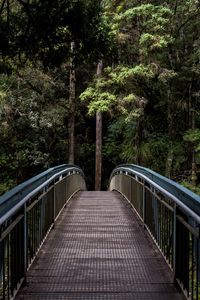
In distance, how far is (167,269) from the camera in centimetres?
564

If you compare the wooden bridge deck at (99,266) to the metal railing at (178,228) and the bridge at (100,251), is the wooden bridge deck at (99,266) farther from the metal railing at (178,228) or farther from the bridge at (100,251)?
the metal railing at (178,228)

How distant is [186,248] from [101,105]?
584 inches

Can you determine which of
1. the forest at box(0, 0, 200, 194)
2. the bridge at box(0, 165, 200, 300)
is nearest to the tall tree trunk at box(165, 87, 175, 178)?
the forest at box(0, 0, 200, 194)

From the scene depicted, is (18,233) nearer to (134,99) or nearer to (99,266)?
(99,266)

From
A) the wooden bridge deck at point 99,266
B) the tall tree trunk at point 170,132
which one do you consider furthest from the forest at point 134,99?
the wooden bridge deck at point 99,266

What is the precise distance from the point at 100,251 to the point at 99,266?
79cm

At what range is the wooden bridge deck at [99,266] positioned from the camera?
190 inches

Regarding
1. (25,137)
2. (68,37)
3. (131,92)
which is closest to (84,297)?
(68,37)

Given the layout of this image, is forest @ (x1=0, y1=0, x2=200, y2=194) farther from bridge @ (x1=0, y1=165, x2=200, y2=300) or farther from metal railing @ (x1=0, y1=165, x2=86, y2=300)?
metal railing @ (x1=0, y1=165, x2=86, y2=300)

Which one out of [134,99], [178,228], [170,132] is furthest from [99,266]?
[170,132]

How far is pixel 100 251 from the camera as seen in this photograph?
6.58 meters

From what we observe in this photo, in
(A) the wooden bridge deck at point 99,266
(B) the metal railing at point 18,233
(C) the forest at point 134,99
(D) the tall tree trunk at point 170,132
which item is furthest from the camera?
(D) the tall tree trunk at point 170,132

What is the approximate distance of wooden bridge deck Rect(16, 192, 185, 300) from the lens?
482 centimetres

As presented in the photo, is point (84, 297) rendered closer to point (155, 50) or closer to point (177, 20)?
point (155, 50)
